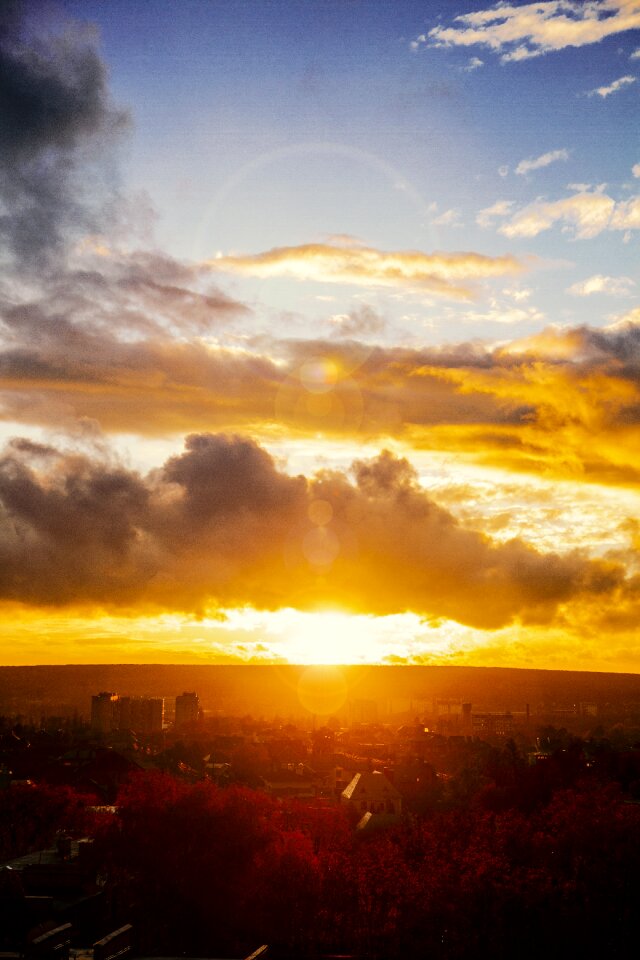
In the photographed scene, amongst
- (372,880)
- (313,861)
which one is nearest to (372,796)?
(313,861)

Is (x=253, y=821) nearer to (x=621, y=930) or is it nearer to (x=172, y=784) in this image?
(x=172, y=784)

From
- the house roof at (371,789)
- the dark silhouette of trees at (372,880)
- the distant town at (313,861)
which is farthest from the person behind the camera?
the house roof at (371,789)

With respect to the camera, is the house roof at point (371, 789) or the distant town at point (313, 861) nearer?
the distant town at point (313, 861)

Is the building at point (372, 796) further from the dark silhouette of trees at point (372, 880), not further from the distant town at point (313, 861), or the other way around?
the dark silhouette of trees at point (372, 880)

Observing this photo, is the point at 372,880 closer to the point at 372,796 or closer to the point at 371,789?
the point at 372,796

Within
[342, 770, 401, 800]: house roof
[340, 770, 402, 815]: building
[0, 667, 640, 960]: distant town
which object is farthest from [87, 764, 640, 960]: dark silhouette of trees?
[342, 770, 401, 800]: house roof

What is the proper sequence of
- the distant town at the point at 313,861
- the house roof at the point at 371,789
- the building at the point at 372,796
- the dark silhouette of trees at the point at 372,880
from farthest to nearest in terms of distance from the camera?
1. the house roof at the point at 371,789
2. the building at the point at 372,796
3. the dark silhouette of trees at the point at 372,880
4. the distant town at the point at 313,861

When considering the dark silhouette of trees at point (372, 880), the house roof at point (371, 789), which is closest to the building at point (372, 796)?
the house roof at point (371, 789)

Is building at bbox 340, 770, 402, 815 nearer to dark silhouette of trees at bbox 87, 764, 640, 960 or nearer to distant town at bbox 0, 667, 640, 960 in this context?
distant town at bbox 0, 667, 640, 960
